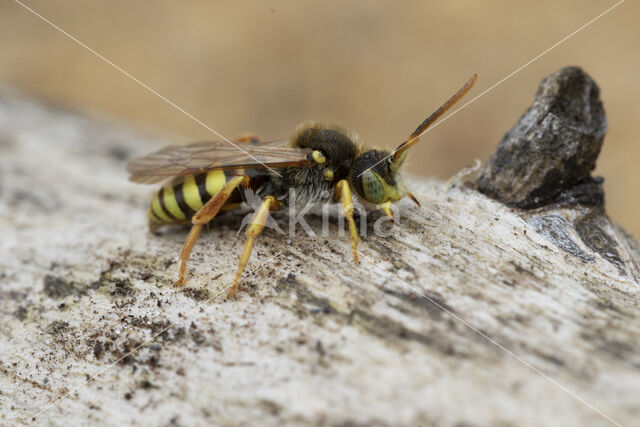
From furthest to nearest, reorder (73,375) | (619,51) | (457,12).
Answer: (457,12), (619,51), (73,375)

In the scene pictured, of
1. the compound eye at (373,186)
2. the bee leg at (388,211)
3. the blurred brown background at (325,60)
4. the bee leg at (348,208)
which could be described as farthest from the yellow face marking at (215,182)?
the blurred brown background at (325,60)

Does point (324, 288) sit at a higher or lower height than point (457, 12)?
lower

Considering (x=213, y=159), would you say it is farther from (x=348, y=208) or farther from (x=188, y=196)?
(x=348, y=208)

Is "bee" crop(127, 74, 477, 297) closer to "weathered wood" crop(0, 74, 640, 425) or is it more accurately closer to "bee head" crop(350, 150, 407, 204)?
"bee head" crop(350, 150, 407, 204)

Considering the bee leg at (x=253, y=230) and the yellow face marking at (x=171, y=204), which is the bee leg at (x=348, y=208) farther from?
the yellow face marking at (x=171, y=204)

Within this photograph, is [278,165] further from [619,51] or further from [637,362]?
A: [619,51]

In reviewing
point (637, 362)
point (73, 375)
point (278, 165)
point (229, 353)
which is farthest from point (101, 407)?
point (637, 362)

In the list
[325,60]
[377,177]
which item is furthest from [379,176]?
[325,60]
